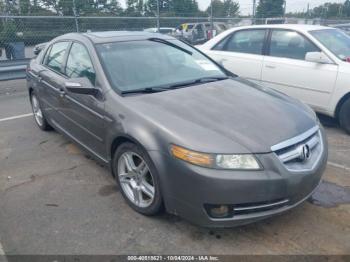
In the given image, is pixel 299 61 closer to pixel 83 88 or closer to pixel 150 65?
pixel 150 65

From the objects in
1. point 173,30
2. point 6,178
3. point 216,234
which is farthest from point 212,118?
point 173,30

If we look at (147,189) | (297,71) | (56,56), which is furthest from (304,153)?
(56,56)

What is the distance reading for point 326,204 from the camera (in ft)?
10.3

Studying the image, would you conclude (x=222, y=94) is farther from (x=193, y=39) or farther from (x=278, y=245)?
(x=193, y=39)

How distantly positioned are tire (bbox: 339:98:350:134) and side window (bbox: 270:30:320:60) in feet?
2.98

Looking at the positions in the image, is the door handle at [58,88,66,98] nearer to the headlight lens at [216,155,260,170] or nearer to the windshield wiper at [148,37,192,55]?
the windshield wiper at [148,37,192,55]

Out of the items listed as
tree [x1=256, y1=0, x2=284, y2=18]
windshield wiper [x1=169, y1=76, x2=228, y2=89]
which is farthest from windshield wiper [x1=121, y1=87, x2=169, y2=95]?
tree [x1=256, y1=0, x2=284, y2=18]

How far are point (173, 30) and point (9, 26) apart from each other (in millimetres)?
7740

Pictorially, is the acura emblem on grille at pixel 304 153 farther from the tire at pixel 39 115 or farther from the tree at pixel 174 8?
the tree at pixel 174 8

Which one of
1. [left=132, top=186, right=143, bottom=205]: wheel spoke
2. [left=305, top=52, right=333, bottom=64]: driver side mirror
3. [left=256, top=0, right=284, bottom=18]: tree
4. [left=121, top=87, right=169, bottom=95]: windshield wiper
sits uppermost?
[left=256, top=0, right=284, bottom=18]: tree

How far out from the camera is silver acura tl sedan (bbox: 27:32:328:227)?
7.98 feet

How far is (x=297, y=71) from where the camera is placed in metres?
5.18

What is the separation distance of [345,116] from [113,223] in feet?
12.0

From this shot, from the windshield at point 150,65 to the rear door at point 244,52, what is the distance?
185 cm
